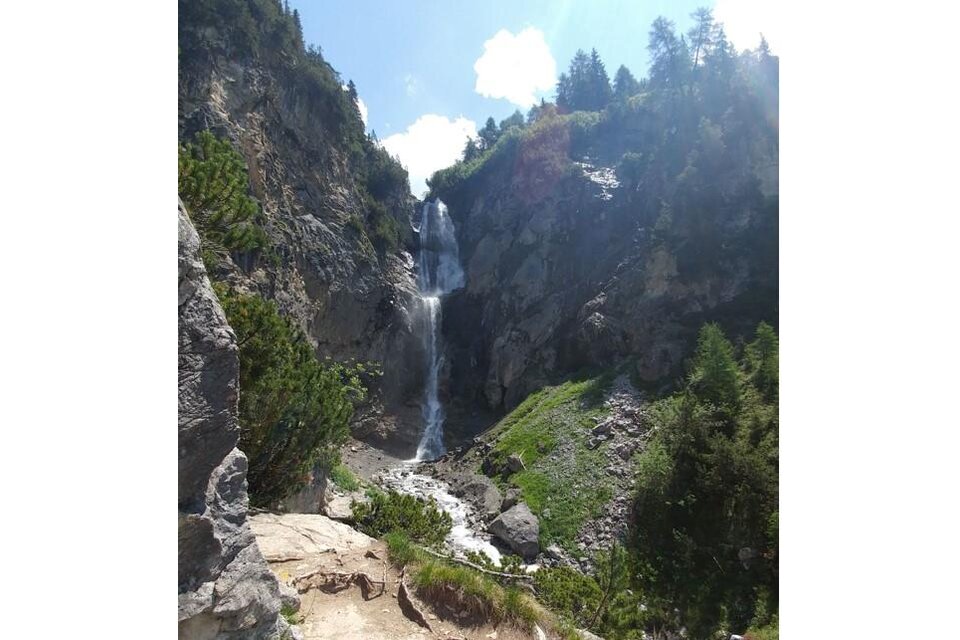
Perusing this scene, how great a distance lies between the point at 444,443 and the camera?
35.6 metres

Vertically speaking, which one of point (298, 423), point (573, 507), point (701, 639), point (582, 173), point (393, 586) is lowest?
point (701, 639)

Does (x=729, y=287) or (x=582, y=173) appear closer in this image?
(x=729, y=287)

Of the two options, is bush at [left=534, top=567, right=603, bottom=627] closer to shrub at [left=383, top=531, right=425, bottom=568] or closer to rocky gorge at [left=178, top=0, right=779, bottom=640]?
rocky gorge at [left=178, top=0, right=779, bottom=640]

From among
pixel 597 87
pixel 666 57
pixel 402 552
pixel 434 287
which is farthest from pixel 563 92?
pixel 402 552

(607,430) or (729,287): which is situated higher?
(729,287)

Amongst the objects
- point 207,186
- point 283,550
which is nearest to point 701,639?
point 283,550

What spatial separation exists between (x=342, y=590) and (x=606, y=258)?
3447 centimetres

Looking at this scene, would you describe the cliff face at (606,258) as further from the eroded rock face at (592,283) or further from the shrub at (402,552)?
the shrub at (402,552)

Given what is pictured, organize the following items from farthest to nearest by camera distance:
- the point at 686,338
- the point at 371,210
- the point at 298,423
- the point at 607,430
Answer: the point at 371,210 → the point at 686,338 → the point at 607,430 → the point at 298,423

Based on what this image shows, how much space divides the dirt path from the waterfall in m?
25.4

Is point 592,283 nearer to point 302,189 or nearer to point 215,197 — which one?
point 302,189

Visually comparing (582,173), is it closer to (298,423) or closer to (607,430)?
(607,430)

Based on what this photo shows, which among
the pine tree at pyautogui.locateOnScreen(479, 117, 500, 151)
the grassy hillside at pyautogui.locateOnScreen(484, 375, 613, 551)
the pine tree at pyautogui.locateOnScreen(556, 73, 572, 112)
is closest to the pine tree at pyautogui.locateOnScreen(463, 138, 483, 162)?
the pine tree at pyautogui.locateOnScreen(479, 117, 500, 151)

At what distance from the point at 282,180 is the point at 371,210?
36.2ft
